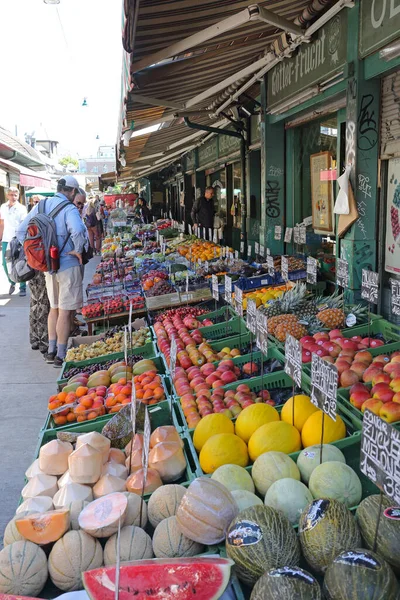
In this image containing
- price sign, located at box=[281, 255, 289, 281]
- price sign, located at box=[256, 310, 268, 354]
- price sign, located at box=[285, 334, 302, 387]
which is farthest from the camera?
price sign, located at box=[281, 255, 289, 281]

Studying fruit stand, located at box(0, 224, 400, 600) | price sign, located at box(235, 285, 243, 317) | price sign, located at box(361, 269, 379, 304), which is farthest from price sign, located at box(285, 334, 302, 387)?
price sign, located at box(235, 285, 243, 317)

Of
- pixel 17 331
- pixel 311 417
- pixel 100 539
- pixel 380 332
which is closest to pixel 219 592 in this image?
pixel 100 539

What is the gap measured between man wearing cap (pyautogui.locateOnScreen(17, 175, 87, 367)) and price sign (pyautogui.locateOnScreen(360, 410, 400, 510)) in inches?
203

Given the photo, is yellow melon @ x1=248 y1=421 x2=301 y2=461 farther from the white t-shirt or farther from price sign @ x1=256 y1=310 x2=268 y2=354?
the white t-shirt

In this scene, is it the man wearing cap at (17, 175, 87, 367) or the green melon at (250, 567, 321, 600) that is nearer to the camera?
the green melon at (250, 567, 321, 600)

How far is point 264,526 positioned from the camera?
5.89ft

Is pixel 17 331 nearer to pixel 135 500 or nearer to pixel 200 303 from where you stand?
pixel 200 303

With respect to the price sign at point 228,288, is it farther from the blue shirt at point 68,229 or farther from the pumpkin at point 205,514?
the pumpkin at point 205,514

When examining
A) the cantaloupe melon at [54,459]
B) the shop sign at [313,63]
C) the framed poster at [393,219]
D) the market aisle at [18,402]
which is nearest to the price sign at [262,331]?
the cantaloupe melon at [54,459]

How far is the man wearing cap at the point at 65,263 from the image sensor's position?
6348 millimetres

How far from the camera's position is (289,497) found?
2.08 meters

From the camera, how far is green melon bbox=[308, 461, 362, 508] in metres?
2.09

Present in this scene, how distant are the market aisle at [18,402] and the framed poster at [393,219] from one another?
3607 mm

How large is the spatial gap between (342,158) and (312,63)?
107 centimetres
